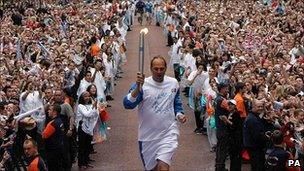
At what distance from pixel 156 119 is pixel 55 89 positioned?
5431mm

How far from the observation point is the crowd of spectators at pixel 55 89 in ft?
38.5

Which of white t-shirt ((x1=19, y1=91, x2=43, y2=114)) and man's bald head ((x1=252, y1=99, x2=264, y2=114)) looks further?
white t-shirt ((x1=19, y1=91, x2=43, y2=114))

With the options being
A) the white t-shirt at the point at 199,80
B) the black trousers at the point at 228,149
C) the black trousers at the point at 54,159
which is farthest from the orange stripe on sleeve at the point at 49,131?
the white t-shirt at the point at 199,80

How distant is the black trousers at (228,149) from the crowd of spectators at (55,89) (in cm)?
273

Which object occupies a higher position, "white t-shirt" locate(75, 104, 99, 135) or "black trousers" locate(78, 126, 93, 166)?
"white t-shirt" locate(75, 104, 99, 135)

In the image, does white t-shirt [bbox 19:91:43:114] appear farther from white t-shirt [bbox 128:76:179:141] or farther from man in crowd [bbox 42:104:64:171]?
white t-shirt [bbox 128:76:179:141]

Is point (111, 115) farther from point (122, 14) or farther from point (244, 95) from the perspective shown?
point (122, 14)

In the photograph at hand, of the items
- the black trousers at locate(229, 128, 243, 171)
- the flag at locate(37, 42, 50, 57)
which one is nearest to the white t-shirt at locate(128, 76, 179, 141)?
the black trousers at locate(229, 128, 243, 171)

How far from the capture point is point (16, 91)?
47.8 feet

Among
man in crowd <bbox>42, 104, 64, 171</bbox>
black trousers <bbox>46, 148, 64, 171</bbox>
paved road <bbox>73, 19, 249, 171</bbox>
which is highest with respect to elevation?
man in crowd <bbox>42, 104, 64, 171</bbox>

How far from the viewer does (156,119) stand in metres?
9.20

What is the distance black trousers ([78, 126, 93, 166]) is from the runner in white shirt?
4570 millimetres

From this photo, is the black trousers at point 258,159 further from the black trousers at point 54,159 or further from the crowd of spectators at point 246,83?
the black trousers at point 54,159

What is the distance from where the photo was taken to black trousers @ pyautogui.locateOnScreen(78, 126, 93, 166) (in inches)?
539
